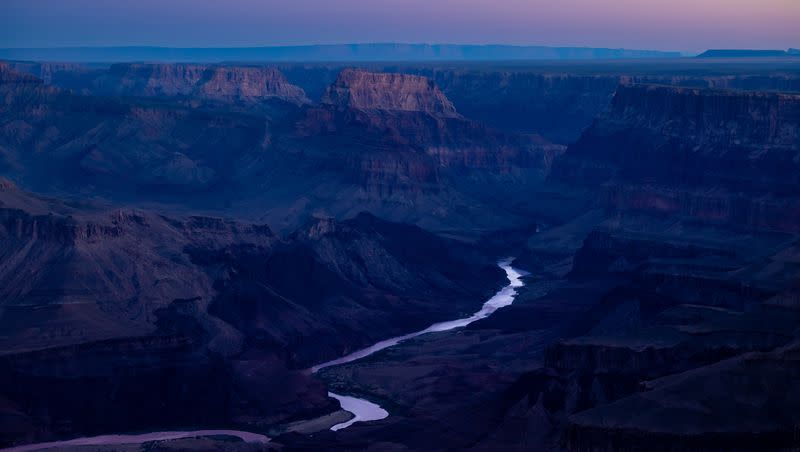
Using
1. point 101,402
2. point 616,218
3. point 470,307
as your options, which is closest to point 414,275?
point 470,307

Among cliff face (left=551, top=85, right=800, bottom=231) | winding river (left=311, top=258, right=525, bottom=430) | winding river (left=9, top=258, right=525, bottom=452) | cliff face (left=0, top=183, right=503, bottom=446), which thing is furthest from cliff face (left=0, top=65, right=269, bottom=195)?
winding river (left=9, top=258, right=525, bottom=452)

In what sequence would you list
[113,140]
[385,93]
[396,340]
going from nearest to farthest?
1. [396,340]
2. [113,140]
3. [385,93]

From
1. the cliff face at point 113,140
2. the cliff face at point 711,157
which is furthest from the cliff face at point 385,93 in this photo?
the cliff face at point 711,157

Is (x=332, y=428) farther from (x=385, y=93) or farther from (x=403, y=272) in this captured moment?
(x=385, y=93)

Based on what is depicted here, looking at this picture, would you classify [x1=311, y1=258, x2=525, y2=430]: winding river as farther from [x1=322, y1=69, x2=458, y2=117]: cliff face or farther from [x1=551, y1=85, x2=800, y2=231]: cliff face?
[x1=322, y1=69, x2=458, y2=117]: cliff face

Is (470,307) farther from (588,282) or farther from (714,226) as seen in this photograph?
(714,226)

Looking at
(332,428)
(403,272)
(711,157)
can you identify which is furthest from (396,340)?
(711,157)

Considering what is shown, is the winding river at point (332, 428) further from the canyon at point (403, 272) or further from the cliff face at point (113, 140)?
the cliff face at point (113, 140)
